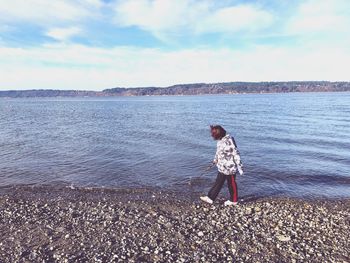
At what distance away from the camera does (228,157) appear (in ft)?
39.2

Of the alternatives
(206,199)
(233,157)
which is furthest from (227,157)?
(206,199)

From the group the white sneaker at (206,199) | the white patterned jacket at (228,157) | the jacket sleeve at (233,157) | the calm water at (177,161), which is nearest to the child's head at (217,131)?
the white patterned jacket at (228,157)

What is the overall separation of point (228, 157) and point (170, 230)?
3.71 meters

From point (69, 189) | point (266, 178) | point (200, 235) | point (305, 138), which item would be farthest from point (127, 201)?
point (305, 138)

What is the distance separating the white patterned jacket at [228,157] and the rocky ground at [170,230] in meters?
1.54

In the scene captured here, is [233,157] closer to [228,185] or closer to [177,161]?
[228,185]

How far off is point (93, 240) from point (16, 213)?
4.08 m

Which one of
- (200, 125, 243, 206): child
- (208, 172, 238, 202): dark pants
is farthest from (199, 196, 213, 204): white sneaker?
(200, 125, 243, 206): child

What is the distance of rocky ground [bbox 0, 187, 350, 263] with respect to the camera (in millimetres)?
8352

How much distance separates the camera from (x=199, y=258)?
322 inches

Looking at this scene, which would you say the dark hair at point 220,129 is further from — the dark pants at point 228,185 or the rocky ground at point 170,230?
the rocky ground at point 170,230

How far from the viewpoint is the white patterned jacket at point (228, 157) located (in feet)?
38.8

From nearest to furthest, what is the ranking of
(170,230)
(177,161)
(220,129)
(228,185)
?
(170,230), (220,129), (228,185), (177,161)

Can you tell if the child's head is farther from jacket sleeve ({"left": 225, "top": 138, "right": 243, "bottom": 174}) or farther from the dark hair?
jacket sleeve ({"left": 225, "top": 138, "right": 243, "bottom": 174})
